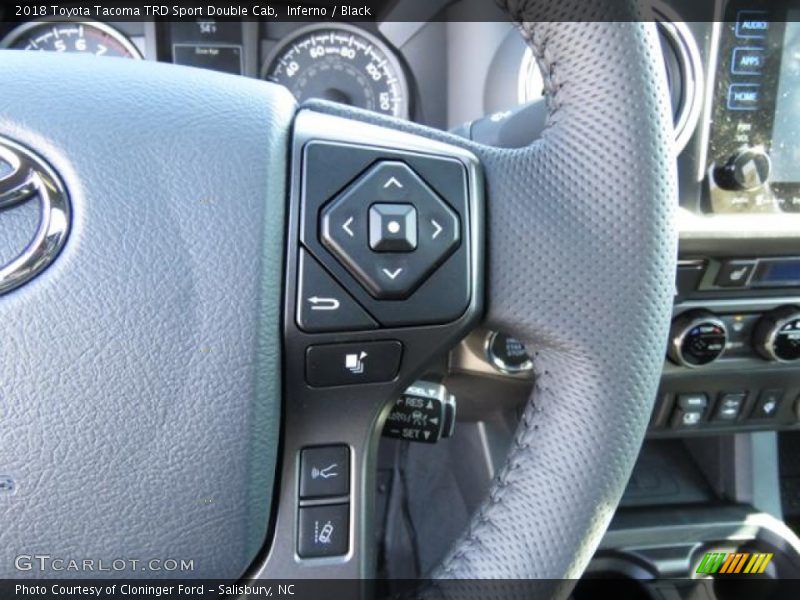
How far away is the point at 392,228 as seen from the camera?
2.12ft

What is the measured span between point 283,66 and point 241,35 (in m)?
0.10

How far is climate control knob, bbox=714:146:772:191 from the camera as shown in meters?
1.23

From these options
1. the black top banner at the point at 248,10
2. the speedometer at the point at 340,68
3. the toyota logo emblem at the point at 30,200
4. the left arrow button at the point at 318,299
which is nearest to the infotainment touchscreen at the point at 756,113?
the black top banner at the point at 248,10

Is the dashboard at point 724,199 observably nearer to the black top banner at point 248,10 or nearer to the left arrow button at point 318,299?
the black top banner at point 248,10

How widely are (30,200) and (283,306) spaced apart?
208mm

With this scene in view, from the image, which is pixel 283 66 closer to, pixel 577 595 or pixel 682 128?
pixel 682 128

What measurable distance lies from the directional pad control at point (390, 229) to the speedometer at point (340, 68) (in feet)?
2.99

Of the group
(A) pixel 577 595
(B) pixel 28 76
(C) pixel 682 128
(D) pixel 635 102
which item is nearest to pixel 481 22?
(C) pixel 682 128

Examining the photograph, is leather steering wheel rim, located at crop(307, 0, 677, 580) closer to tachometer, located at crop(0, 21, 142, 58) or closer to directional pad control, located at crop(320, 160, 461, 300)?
directional pad control, located at crop(320, 160, 461, 300)

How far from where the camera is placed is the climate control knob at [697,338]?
3.92 ft

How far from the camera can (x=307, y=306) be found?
0.64 m

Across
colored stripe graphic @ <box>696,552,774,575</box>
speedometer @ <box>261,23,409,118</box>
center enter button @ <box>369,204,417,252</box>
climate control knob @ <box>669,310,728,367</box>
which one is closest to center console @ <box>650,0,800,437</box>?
climate control knob @ <box>669,310,728,367</box>

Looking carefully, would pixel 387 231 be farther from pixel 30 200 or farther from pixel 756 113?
pixel 756 113

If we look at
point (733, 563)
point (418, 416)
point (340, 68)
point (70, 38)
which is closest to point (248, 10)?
point (340, 68)
